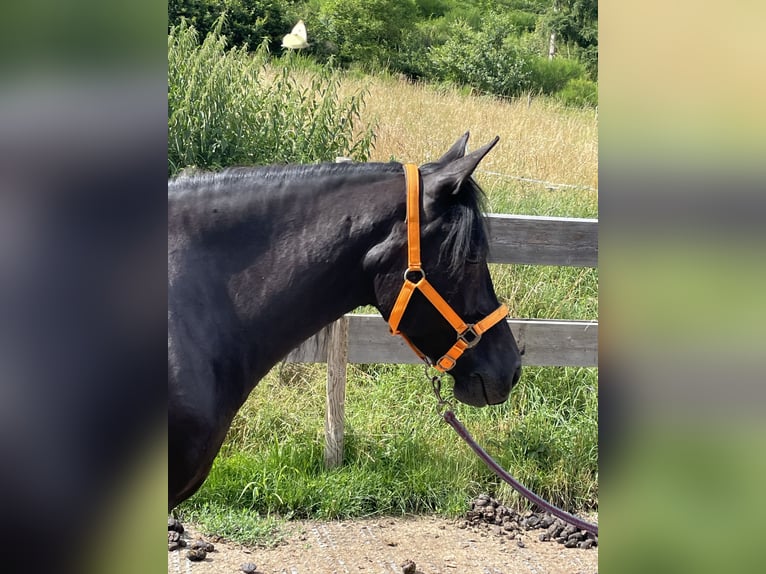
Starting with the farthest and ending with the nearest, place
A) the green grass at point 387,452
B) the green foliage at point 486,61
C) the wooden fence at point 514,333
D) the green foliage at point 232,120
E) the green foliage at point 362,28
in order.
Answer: the green foliage at point 362,28, the green foliage at point 486,61, the green foliage at point 232,120, the wooden fence at point 514,333, the green grass at point 387,452

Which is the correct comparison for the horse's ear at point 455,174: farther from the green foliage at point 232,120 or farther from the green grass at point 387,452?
the green foliage at point 232,120

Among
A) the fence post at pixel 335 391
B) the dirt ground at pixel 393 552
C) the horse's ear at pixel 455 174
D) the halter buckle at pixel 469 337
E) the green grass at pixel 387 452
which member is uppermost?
the horse's ear at pixel 455 174

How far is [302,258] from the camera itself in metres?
1.92

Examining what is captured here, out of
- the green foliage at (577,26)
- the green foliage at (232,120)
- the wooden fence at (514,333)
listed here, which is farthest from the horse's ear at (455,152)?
the green foliage at (577,26)

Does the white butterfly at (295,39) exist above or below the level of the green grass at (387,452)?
above

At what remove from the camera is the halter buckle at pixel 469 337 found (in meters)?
1.97

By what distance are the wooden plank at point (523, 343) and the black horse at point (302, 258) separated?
1730 millimetres

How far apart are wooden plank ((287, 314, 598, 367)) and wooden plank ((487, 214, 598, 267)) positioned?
348 mm

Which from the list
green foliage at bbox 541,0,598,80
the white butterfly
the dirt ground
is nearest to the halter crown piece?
the dirt ground

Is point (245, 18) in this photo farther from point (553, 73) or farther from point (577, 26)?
point (577, 26)
